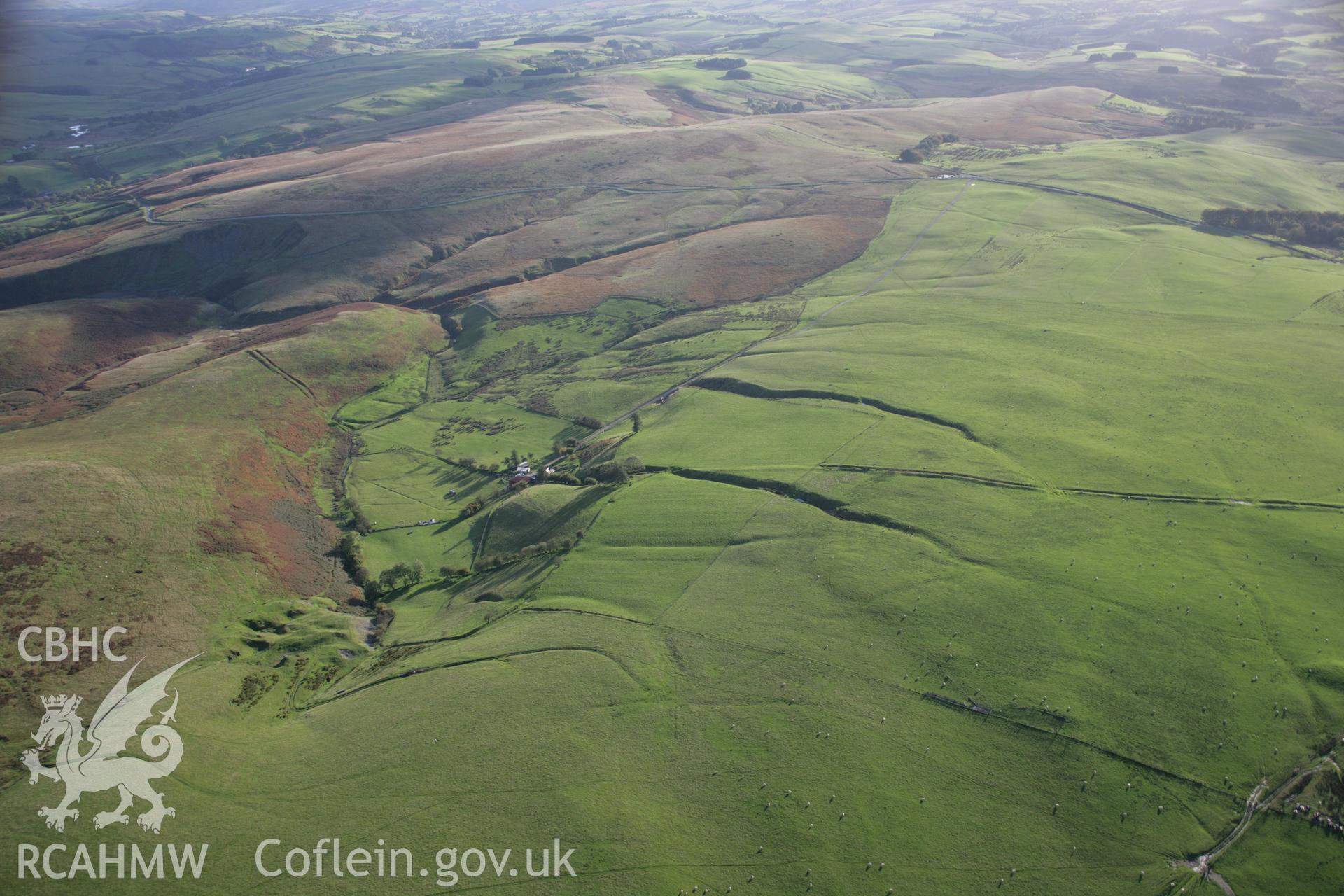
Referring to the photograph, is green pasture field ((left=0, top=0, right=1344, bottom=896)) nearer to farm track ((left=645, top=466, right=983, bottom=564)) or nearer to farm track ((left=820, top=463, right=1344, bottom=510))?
farm track ((left=645, top=466, right=983, bottom=564))

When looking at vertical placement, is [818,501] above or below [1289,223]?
below

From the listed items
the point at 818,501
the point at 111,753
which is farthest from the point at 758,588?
the point at 111,753

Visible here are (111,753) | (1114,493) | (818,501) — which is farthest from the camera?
(818,501)

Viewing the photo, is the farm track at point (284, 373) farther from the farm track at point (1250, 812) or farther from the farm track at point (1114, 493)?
the farm track at point (1250, 812)

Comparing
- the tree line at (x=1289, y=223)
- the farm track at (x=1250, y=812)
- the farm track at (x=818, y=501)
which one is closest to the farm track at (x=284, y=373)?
the farm track at (x=818, y=501)

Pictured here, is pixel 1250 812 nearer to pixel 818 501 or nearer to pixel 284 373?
pixel 818 501

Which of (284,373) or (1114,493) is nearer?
(1114,493)
